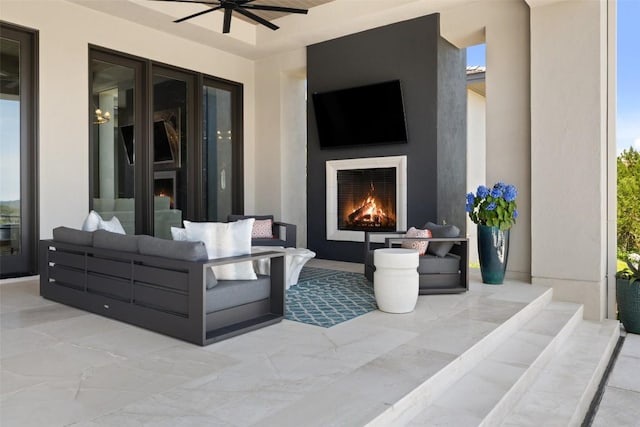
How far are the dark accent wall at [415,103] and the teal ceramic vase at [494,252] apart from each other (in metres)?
1.17

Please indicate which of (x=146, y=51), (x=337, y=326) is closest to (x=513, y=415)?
(x=337, y=326)

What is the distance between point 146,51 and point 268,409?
610 cm

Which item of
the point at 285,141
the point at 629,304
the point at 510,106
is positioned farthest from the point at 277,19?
the point at 629,304

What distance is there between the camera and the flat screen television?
6.64 m

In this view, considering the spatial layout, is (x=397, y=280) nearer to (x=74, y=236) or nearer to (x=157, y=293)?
(x=157, y=293)

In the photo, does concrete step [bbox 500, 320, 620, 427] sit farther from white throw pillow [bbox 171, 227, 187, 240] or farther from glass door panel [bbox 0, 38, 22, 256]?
glass door panel [bbox 0, 38, 22, 256]

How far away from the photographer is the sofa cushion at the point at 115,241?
3.56 metres

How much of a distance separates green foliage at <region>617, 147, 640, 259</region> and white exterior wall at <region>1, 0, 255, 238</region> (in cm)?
672

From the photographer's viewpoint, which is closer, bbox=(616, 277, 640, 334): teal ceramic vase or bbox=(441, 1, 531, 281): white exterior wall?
bbox=(616, 277, 640, 334): teal ceramic vase

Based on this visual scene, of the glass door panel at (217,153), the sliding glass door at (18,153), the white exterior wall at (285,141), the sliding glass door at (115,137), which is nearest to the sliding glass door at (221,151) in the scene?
the glass door panel at (217,153)

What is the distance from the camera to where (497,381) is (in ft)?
9.15

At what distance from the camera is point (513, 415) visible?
2.68 metres

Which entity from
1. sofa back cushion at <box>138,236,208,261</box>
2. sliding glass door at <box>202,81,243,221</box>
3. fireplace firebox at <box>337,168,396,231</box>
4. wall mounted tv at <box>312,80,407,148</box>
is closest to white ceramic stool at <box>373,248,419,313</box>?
sofa back cushion at <box>138,236,208,261</box>

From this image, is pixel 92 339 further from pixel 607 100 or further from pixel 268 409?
pixel 607 100
